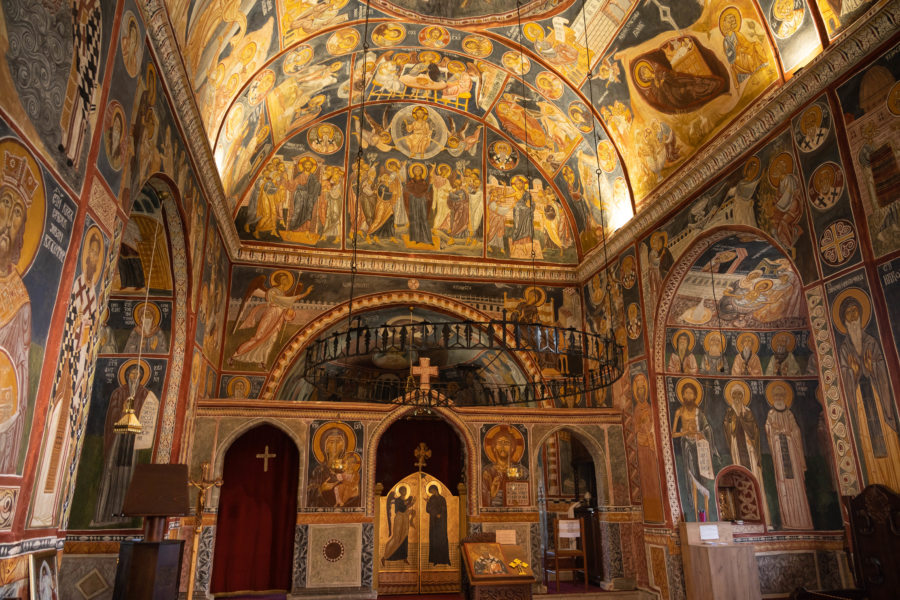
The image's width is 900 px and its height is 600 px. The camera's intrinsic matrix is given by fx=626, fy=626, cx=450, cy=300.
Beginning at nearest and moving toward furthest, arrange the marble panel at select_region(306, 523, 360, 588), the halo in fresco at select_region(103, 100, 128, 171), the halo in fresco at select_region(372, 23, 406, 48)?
the halo in fresco at select_region(103, 100, 128, 171), the marble panel at select_region(306, 523, 360, 588), the halo in fresco at select_region(372, 23, 406, 48)

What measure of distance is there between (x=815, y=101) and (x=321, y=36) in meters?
8.71

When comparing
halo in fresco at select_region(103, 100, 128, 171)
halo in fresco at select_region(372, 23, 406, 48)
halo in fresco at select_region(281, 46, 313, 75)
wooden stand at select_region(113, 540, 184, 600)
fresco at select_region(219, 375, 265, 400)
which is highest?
halo in fresco at select_region(372, 23, 406, 48)

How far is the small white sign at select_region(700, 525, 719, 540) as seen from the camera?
416 inches

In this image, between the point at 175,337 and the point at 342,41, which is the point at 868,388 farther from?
the point at 342,41

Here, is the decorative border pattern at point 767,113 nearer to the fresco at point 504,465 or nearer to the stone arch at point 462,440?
the fresco at point 504,465

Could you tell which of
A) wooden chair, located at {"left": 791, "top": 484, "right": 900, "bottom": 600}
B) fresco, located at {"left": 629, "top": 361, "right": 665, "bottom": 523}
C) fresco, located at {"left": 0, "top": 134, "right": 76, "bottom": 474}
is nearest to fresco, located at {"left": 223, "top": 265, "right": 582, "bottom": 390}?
fresco, located at {"left": 629, "top": 361, "right": 665, "bottom": 523}

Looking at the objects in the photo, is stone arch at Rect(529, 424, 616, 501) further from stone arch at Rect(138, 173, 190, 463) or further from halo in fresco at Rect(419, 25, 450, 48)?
halo in fresco at Rect(419, 25, 450, 48)

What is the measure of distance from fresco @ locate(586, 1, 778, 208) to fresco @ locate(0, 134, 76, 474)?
9.64m

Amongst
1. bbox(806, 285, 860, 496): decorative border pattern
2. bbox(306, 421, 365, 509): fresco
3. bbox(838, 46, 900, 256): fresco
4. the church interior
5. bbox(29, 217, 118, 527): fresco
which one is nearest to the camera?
bbox(29, 217, 118, 527): fresco

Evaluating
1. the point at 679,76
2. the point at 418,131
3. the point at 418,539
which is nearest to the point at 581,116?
the point at 679,76

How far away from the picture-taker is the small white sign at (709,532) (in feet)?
34.7

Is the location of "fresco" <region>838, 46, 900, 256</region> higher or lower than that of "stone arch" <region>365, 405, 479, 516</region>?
higher

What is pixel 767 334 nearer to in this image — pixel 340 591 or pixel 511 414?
pixel 511 414

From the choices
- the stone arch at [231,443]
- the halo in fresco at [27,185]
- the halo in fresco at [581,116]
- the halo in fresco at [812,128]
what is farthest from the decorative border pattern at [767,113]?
the halo in fresco at [27,185]
